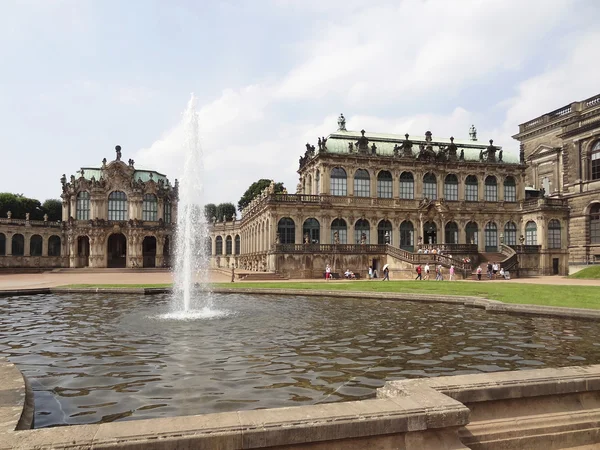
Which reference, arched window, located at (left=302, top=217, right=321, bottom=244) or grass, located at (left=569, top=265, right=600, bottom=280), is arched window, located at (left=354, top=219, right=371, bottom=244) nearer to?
arched window, located at (left=302, top=217, right=321, bottom=244)

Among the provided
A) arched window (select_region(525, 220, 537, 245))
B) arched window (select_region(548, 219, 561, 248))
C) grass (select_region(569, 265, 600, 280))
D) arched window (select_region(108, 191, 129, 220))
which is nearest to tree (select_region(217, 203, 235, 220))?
arched window (select_region(108, 191, 129, 220))

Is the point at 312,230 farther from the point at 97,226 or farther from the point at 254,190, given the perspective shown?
the point at 254,190

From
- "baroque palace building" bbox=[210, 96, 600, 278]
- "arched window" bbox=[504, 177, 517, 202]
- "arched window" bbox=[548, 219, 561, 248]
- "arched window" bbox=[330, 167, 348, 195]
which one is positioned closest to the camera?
"baroque palace building" bbox=[210, 96, 600, 278]

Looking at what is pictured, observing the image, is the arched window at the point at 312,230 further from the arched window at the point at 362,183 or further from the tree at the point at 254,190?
the tree at the point at 254,190

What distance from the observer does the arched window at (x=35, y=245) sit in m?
76.1

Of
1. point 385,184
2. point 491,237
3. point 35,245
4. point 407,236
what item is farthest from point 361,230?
point 35,245

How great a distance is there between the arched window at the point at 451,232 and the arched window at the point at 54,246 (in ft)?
206

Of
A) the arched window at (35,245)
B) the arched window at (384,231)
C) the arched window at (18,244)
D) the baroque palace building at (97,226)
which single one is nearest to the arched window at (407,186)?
the arched window at (384,231)

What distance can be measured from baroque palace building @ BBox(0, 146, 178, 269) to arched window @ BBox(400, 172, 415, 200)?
4296 centimetres

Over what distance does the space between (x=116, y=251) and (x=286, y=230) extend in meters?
44.9

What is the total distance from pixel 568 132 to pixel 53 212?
96.7m

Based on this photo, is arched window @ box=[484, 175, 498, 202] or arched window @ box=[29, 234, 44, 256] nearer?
arched window @ box=[484, 175, 498, 202]

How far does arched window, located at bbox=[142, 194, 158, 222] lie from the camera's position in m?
79.1

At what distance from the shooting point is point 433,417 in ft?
18.3
